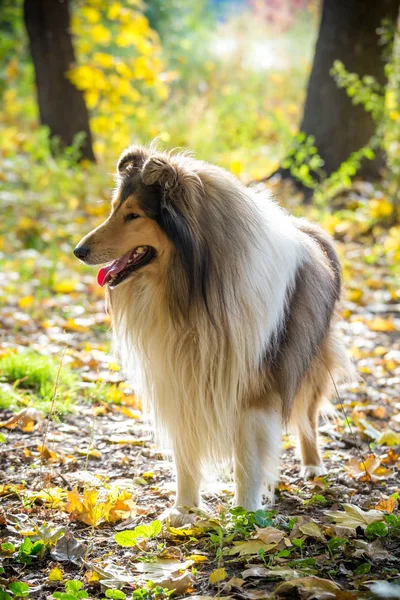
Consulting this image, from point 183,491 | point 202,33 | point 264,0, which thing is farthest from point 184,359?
point 264,0

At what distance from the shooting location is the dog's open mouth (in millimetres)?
3209

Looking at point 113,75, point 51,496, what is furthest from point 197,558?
point 113,75

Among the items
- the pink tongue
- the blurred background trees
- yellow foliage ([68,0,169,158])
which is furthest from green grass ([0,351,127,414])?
yellow foliage ([68,0,169,158])

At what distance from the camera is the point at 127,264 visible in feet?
10.6

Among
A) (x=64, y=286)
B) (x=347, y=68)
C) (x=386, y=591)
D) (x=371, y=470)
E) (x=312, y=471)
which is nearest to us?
(x=386, y=591)

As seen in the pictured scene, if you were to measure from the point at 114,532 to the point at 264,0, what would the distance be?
65.8 feet

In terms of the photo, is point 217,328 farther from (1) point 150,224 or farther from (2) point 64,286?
(2) point 64,286

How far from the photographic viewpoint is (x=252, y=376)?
3.26 metres

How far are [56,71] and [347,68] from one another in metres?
4.12

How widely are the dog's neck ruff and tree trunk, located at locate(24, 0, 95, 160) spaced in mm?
7771

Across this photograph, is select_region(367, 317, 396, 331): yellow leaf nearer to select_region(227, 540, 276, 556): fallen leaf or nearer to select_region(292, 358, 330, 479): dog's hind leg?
select_region(292, 358, 330, 479): dog's hind leg

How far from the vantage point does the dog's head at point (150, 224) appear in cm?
307

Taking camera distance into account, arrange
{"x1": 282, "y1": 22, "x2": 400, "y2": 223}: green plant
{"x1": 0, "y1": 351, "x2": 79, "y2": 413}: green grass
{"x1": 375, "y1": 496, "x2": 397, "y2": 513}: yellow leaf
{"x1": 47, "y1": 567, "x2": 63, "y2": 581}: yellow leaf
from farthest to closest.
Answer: {"x1": 282, "y1": 22, "x2": 400, "y2": 223}: green plant, {"x1": 0, "y1": 351, "x2": 79, "y2": 413}: green grass, {"x1": 375, "y1": 496, "x2": 397, "y2": 513}: yellow leaf, {"x1": 47, "y1": 567, "x2": 63, "y2": 581}: yellow leaf

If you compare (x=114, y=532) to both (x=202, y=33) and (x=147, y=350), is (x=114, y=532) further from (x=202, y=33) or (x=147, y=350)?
(x=202, y=33)
